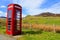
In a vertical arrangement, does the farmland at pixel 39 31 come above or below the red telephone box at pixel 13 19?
below

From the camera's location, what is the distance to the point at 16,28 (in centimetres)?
1398

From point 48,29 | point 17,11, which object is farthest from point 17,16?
point 48,29

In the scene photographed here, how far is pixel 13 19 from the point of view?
13570mm

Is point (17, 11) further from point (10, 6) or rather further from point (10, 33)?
point (10, 33)

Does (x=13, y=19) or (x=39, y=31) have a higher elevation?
(x=13, y=19)

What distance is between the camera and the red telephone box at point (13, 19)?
1352 centimetres

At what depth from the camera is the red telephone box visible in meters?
13.5

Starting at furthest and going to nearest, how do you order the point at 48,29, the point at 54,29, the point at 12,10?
the point at 48,29
the point at 54,29
the point at 12,10

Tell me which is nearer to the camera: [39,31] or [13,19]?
[13,19]

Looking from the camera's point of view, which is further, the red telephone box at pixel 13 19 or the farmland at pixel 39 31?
the red telephone box at pixel 13 19

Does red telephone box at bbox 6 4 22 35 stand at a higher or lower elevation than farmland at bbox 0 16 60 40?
higher

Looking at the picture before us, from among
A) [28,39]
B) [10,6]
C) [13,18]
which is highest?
[10,6]

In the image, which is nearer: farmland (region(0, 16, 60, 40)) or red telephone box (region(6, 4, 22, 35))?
farmland (region(0, 16, 60, 40))

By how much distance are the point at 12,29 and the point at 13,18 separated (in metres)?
0.89
